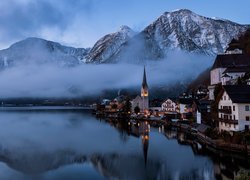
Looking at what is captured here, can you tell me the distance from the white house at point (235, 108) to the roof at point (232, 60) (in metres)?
27.1

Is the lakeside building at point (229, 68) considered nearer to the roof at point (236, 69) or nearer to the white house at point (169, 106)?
the roof at point (236, 69)

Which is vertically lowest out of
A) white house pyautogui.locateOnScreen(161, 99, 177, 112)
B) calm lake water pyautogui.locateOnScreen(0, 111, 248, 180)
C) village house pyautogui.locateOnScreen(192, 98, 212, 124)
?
calm lake water pyautogui.locateOnScreen(0, 111, 248, 180)

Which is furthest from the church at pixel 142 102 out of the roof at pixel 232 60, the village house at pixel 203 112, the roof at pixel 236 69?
the village house at pixel 203 112

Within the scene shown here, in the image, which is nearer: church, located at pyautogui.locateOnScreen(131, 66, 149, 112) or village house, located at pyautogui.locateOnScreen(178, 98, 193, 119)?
village house, located at pyautogui.locateOnScreen(178, 98, 193, 119)

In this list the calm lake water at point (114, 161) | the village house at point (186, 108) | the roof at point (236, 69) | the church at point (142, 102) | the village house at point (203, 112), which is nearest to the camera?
the calm lake water at point (114, 161)

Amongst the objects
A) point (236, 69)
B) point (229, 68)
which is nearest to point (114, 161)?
point (229, 68)

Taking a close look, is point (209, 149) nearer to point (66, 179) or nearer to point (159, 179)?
point (159, 179)

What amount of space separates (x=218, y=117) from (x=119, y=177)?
22655 mm

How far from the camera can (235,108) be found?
131 feet

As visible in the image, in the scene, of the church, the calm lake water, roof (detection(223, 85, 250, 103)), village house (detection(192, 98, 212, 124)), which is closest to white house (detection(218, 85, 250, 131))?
roof (detection(223, 85, 250, 103))

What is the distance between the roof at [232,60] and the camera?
68069 millimetres

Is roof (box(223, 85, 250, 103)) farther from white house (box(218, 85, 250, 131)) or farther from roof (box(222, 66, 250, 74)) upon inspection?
roof (box(222, 66, 250, 74))

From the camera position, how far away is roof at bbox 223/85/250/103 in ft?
129

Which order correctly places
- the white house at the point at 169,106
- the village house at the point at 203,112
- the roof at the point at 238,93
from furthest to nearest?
the white house at the point at 169,106, the village house at the point at 203,112, the roof at the point at 238,93
